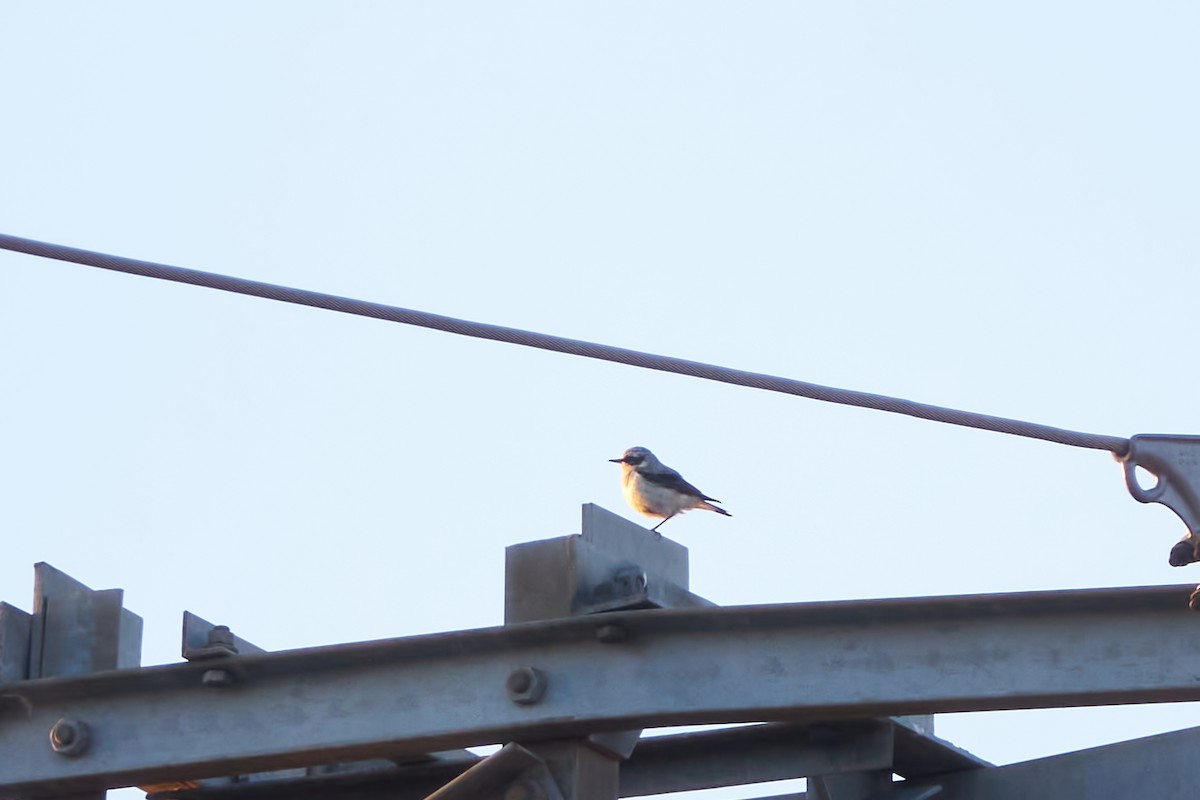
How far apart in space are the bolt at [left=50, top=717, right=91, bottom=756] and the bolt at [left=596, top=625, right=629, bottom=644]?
257 centimetres

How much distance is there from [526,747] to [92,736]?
2.16m

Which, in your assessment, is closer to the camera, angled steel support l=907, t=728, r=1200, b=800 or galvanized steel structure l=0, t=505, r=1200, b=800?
galvanized steel structure l=0, t=505, r=1200, b=800

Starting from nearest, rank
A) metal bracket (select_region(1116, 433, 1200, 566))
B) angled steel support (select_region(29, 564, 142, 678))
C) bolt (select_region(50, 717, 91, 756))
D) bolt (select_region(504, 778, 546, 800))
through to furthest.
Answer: metal bracket (select_region(1116, 433, 1200, 566))
bolt (select_region(504, 778, 546, 800))
bolt (select_region(50, 717, 91, 756))
angled steel support (select_region(29, 564, 142, 678))

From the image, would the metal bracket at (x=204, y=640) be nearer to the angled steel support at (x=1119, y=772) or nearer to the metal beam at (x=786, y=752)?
the metal beam at (x=786, y=752)

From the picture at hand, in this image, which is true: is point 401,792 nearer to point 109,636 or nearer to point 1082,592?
point 109,636

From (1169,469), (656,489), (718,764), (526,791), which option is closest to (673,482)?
(656,489)

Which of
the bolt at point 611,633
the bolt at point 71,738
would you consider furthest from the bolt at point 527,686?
the bolt at point 71,738

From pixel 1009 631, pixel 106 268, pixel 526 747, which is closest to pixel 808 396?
pixel 1009 631

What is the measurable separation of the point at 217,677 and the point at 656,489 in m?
6.03

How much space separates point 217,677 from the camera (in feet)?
37.2

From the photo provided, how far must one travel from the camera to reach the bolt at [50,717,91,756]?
11547mm

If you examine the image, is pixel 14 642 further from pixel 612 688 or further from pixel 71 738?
pixel 612 688

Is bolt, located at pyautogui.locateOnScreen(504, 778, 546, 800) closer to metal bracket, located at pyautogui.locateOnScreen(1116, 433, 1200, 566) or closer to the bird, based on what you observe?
metal bracket, located at pyautogui.locateOnScreen(1116, 433, 1200, 566)

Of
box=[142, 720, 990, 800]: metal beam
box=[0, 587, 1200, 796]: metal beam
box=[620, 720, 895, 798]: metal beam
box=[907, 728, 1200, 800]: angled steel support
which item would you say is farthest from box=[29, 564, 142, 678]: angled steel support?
box=[907, 728, 1200, 800]: angled steel support
